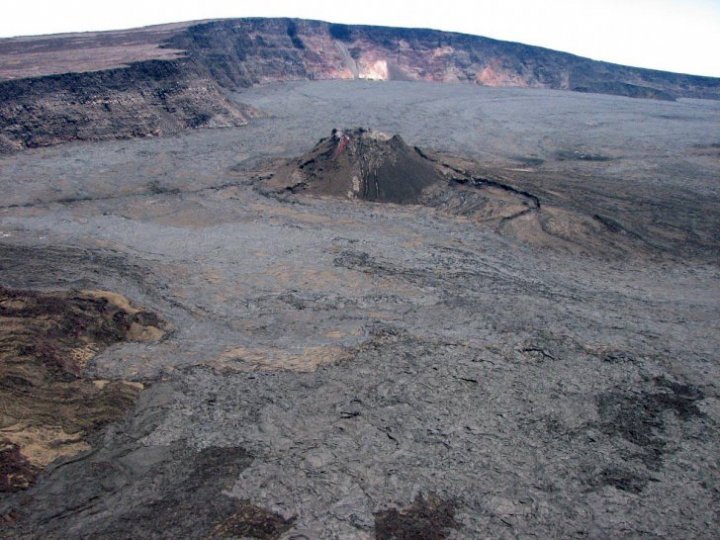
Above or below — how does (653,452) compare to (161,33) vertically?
below

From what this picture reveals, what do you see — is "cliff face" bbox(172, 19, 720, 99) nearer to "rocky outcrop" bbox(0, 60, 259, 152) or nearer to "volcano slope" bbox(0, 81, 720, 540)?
"rocky outcrop" bbox(0, 60, 259, 152)

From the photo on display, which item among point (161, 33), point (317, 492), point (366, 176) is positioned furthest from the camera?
point (161, 33)

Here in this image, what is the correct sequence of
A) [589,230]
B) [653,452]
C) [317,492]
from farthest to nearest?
[589,230]
[653,452]
[317,492]

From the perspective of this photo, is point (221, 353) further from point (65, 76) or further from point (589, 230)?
point (65, 76)

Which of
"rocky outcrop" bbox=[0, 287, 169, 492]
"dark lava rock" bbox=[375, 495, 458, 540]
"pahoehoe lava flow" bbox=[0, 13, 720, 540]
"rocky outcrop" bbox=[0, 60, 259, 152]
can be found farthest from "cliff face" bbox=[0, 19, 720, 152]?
"dark lava rock" bbox=[375, 495, 458, 540]

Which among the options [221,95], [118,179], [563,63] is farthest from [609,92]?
[118,179]

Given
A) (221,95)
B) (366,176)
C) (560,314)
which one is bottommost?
(560,314)
